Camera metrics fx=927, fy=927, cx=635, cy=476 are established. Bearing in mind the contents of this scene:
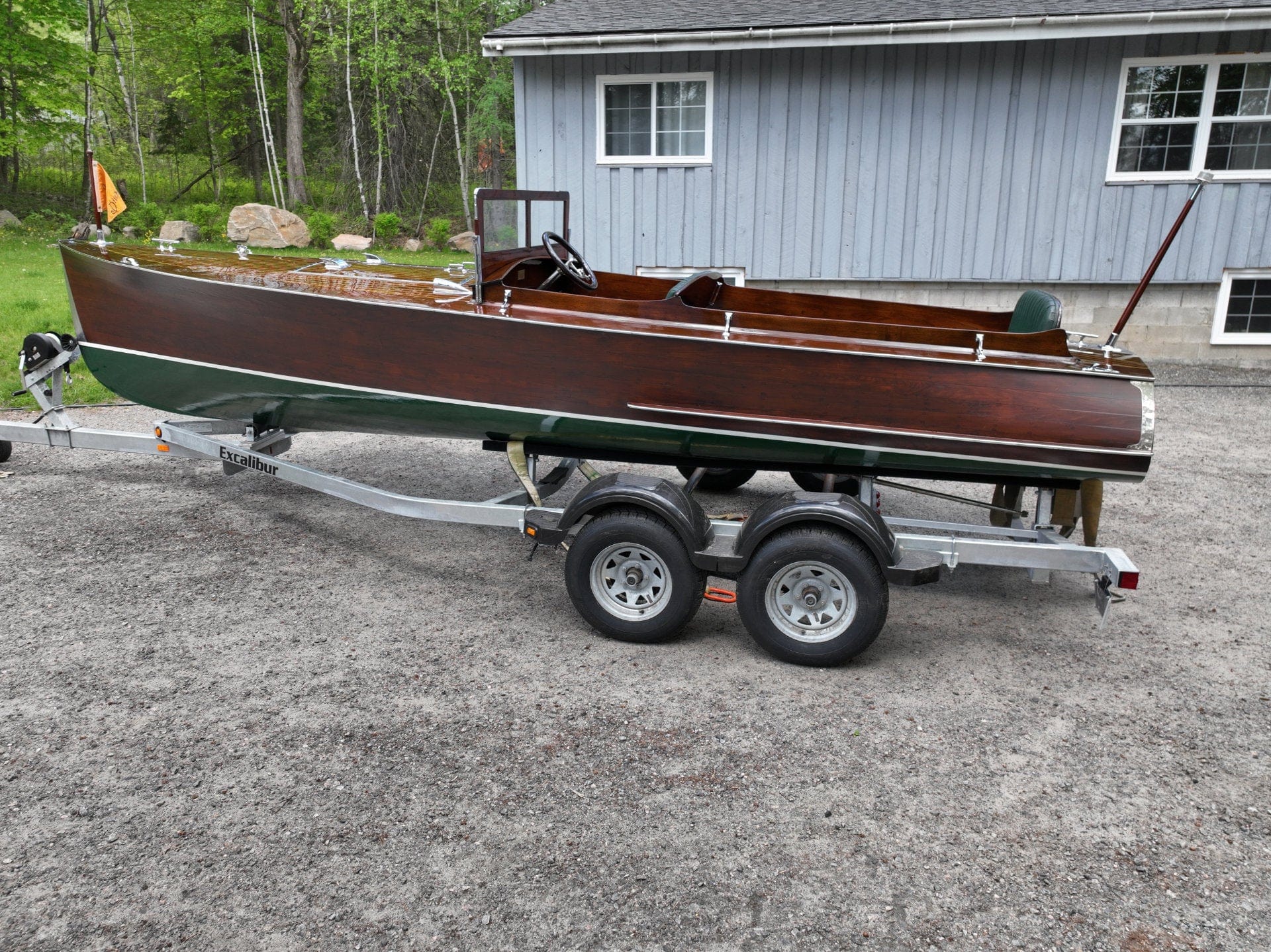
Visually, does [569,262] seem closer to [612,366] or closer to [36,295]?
[612,366]

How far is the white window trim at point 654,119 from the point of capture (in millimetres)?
10375

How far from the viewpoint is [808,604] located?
3926 millimetres

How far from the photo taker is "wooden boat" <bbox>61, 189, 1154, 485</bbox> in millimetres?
4047

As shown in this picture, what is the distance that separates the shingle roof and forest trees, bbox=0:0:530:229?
1037 cm

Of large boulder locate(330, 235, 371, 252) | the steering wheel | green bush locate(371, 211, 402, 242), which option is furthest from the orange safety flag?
green bush locate(371, 211, 402, 242)

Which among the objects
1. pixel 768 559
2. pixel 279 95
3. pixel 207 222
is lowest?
pixel 768 559

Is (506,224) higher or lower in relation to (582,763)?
higher

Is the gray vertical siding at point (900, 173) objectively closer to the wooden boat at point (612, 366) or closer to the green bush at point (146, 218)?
the wooden boat at point (612, 366)

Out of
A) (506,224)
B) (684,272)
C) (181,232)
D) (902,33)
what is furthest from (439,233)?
(506,224)

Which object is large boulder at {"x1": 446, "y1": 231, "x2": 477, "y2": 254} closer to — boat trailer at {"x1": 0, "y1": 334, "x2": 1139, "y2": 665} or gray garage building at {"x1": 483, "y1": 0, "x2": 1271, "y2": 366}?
gray garage building at {"x1": 483, "y1": 0, "x2": 1271, "y2": 366}

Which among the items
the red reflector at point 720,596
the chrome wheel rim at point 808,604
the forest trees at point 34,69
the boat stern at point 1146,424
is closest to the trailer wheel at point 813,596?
the chrome wheel rim at point 808,604

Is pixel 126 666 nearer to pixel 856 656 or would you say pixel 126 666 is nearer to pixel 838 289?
pixel 856 656

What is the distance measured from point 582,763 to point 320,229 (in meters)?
17.1

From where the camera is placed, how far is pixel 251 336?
188 inches
